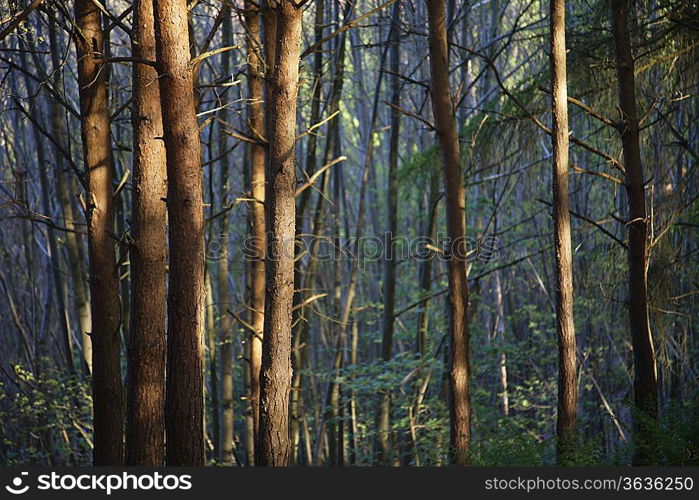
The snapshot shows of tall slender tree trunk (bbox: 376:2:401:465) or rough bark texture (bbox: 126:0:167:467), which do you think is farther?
tall slender tree trunk (bbox: 376:2:401:465)

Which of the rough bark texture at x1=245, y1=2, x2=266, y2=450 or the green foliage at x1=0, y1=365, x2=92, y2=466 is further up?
the rough bark texture at x1=245, y1=2, x2=266, y2=450

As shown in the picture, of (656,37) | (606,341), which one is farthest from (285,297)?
(606,341)

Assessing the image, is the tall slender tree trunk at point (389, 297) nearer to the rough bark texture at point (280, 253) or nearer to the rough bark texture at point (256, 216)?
the rough bark texture at point (256, 216)

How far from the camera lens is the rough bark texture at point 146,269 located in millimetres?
6520

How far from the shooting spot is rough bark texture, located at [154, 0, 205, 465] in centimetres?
608

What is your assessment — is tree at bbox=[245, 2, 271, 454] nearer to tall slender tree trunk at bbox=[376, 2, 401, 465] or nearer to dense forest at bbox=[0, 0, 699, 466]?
dense forest at bbox=[0, 0, 699, 466]

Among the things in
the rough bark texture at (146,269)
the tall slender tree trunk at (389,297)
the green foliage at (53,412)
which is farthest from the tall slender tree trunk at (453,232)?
the green foliage at (53,412)

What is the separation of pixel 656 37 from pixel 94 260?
6494 mm

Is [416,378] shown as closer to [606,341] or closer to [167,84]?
[606,341]

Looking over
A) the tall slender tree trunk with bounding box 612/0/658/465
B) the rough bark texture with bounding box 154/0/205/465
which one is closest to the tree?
the rough bark texture with bounding box 154/0/205/465

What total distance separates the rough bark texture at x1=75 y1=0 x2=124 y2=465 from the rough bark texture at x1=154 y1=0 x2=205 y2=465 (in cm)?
119

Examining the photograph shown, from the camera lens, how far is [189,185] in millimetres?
6152

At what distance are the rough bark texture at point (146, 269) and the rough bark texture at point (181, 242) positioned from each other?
0.97ft

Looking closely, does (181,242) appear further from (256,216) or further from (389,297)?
(389,297)
